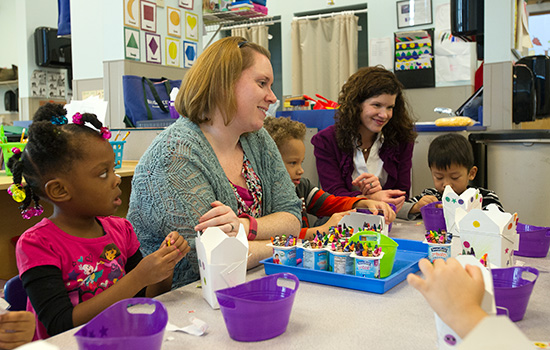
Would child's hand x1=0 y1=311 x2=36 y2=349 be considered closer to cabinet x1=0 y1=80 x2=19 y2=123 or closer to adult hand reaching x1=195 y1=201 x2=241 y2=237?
adult hand reaching x1=195 y1=201 x2=241 y2=237

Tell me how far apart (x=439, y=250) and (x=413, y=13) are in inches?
210

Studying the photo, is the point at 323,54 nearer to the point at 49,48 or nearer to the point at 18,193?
the point at 49,48

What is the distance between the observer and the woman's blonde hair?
1494 millimetres

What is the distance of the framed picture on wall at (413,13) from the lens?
5.84 metres

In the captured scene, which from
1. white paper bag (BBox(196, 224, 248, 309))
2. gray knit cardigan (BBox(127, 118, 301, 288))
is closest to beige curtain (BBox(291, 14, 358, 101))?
gray knit cardigan (BBox(127, 118, 301, 288))

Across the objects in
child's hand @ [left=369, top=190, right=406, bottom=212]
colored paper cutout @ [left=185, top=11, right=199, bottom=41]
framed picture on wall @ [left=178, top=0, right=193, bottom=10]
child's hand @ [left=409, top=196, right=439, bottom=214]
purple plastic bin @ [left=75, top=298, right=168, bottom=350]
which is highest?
framed picture on wall @ [left=178, top=0, right=193, bottom=10]

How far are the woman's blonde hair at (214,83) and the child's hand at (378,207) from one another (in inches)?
25.6

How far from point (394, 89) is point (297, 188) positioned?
728 millimetres

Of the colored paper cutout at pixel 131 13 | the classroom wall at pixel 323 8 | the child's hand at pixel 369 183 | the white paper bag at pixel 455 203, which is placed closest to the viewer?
the white paper bag at pixel 455 203

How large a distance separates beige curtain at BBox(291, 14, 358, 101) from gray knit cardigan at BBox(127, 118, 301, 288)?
518 cm

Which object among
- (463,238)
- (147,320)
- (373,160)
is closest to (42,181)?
(147,320)

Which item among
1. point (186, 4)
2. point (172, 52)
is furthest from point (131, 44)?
point (186, 4)

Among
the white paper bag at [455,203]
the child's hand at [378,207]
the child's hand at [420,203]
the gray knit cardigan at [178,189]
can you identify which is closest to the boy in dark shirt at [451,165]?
the child's hand at [420,203]

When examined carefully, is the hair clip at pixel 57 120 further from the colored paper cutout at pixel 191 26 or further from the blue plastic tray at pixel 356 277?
the colored paper cutout at pixel 191 26
